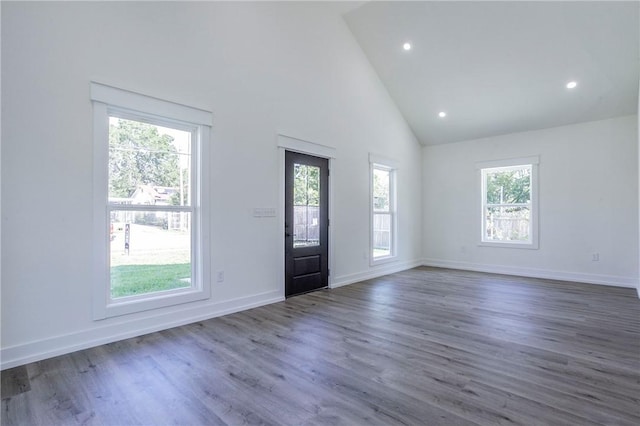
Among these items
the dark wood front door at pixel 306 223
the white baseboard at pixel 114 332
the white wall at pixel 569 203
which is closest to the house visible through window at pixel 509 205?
the white wall at pixel 569 203

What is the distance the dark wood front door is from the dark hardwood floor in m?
0.87

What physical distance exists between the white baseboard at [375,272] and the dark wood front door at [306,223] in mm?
289

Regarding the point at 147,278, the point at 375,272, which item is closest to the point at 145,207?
the point at 147,278

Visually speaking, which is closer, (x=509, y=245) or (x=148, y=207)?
(x=148, y=207)

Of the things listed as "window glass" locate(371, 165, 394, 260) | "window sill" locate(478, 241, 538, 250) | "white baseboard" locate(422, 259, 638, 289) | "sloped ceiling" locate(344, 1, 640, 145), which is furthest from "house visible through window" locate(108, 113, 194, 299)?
"window sill" locate(478, 241, 538, 250)

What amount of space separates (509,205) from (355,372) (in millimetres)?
5511

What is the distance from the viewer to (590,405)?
1897 mm

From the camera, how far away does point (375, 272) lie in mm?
5949

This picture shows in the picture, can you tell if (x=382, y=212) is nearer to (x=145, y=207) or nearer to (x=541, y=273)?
(x=541, y=273)

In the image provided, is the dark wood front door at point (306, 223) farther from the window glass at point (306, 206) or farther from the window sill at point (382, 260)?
the window sill at point (382, 260)

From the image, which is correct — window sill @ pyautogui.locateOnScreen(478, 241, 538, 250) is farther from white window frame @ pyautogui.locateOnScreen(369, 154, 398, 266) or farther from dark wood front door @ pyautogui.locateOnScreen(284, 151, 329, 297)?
dark wood front door @ pyautogui.locateOnScreen(284, 151, 329, 297)

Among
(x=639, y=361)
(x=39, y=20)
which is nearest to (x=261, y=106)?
(x=39, y=20)

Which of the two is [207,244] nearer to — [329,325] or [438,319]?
[329,325]

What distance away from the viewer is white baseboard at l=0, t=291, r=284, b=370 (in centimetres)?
244
